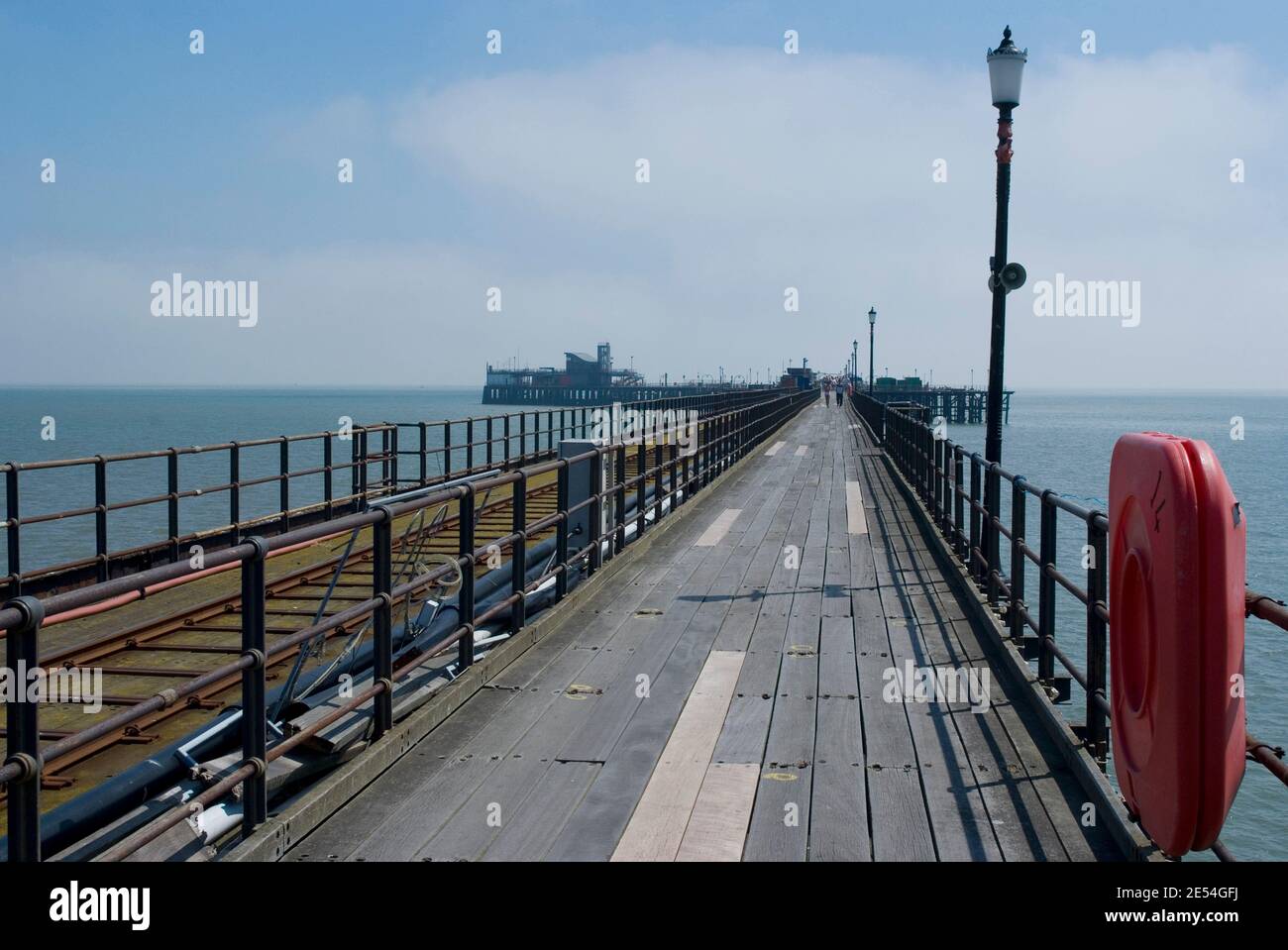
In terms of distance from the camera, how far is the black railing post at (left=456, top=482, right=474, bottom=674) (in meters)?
6.78

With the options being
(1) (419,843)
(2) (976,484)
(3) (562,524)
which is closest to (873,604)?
(2) (976,484)

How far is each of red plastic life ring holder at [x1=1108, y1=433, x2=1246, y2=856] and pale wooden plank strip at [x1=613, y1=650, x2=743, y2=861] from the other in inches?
69.9

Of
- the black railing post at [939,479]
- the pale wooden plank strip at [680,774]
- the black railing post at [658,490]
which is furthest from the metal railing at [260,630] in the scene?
the black railing post at [939,479]

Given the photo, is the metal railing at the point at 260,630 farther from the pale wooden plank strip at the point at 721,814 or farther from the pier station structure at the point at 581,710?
the pale wooden plank strip at the point at 721,814

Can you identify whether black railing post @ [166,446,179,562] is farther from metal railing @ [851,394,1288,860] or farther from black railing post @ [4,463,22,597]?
metal railing @ [851,394,1288,860]

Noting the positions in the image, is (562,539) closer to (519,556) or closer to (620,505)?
(519,556)

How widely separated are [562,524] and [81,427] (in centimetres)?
13485

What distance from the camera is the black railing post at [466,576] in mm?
6781

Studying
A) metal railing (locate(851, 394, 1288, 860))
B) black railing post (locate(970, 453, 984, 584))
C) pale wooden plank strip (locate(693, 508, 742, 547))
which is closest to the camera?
metal railing (locate(851, 394, 1288, 860))

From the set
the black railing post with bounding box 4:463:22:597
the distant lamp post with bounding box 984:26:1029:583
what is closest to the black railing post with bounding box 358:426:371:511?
the black railing post with bounding box 4:463:22:597
